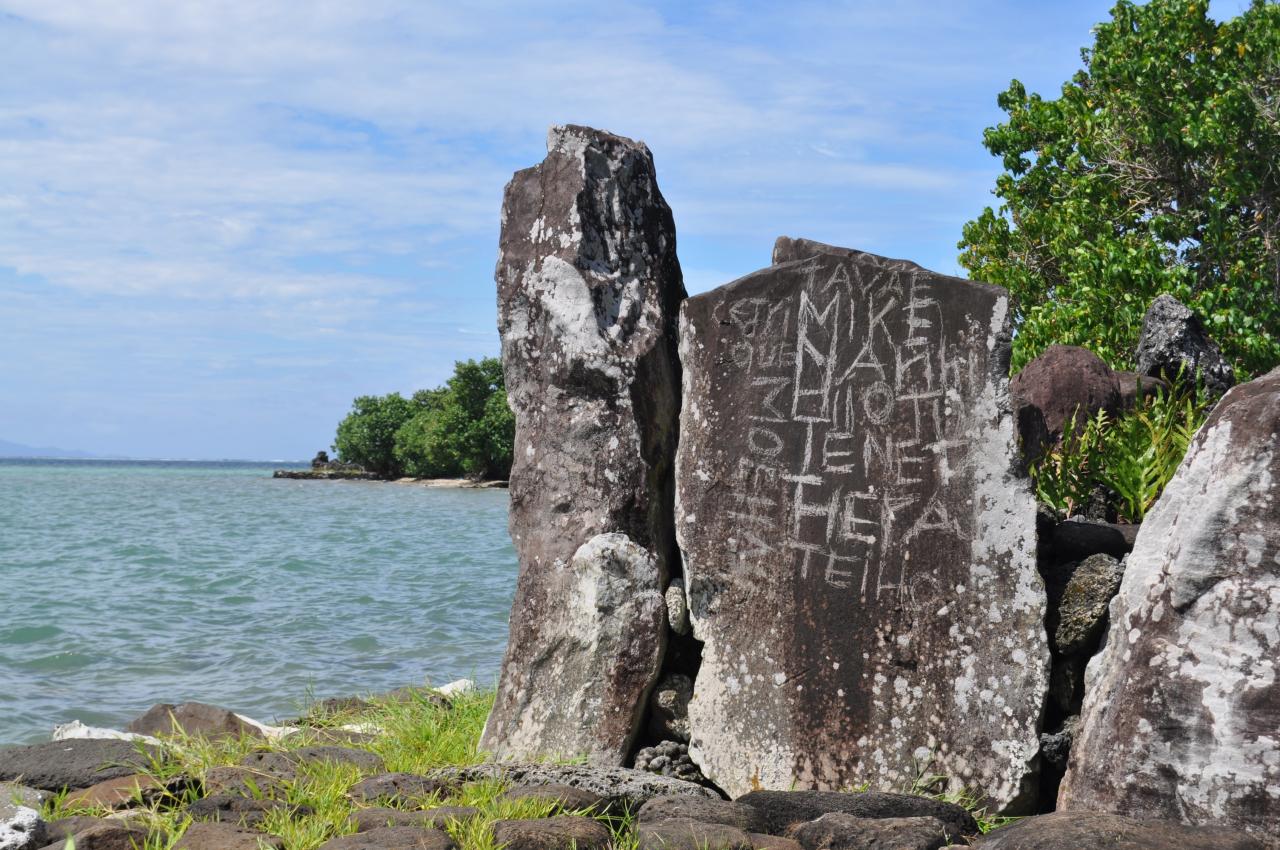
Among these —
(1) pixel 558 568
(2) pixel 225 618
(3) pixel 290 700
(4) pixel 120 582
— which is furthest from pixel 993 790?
(4) pixel 120 582

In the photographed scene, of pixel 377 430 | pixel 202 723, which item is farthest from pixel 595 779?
pixel 377 430

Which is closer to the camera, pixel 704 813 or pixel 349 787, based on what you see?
pixel 704 813

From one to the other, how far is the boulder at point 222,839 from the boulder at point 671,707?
6.95 feet

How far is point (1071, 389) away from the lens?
851 cm

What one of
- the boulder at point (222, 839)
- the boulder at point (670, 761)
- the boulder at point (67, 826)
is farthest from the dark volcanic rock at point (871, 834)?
the boulder at point (67, 826)

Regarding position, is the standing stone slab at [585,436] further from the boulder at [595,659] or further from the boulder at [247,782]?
the boulder at [247,782]

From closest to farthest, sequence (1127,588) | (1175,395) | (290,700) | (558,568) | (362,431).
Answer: (1127,588) → (558,568) → (1175,395) → (290,700) → (362,431)

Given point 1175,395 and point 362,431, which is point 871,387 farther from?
point 362,431

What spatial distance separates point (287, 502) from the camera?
4762cm

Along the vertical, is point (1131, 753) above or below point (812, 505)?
below

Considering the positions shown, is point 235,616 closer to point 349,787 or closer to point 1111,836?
point 349,787

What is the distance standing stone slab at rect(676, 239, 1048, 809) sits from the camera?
17.3 ft

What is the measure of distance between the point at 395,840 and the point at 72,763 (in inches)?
113

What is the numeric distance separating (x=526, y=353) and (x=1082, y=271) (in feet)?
36.9
